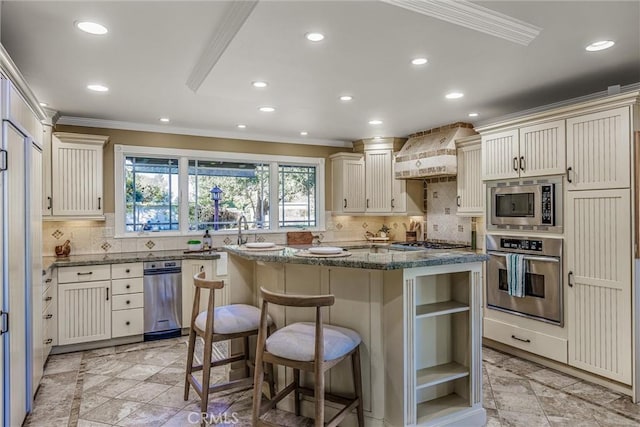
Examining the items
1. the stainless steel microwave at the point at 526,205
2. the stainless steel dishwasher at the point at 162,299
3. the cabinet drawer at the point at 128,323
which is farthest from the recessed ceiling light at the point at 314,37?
the cabinet drawer at the point at 128,323

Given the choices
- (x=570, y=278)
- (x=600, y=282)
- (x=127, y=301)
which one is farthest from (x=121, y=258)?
(x=600, y=282)

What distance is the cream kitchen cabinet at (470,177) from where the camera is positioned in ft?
14.6

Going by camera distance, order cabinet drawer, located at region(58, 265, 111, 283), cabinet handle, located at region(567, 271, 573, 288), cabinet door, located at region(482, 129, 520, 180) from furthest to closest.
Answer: cabinet drawer, located at region(58, 265, 111, 283)
cabinet door, located at region(482, 129, 520, 180)
cabinet handle, located at region(567, 271, 573, 288)

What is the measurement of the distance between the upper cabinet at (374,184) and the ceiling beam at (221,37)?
115 inches

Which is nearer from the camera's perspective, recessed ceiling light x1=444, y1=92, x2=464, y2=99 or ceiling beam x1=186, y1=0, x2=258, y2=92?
ceiling beam x1=186, y1=0, x2=258, y2=92

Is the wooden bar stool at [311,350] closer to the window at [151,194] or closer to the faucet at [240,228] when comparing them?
the faucet at [240,228]

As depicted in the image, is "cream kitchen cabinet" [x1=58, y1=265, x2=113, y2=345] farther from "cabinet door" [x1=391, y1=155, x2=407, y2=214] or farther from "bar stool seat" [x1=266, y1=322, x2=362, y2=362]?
"cabinet door" [x1=391, y1=155, x2=407, y2=214]

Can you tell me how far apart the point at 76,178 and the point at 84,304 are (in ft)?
4.41

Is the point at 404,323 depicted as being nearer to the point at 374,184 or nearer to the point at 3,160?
the point at 3,160

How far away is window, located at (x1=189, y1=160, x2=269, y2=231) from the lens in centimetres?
514

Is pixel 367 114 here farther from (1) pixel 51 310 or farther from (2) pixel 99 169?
(1) pixel 51 310

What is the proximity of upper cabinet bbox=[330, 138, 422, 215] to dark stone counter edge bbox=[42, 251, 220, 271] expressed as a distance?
6.82 feet

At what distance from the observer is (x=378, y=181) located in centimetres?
570
